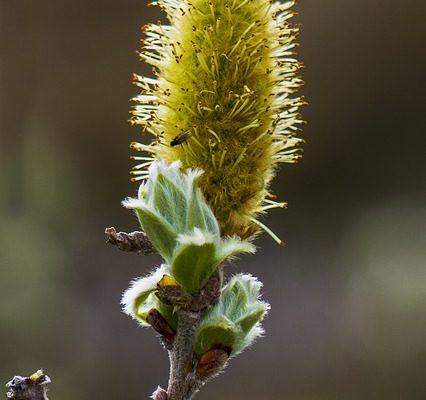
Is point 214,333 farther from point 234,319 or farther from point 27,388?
point 27,388

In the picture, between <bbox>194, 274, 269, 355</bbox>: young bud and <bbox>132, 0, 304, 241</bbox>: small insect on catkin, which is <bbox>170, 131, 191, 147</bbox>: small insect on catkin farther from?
<bbox>194, 274, 269, 355</bbox>: young bud

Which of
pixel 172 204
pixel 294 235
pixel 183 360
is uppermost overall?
pixel 294 235

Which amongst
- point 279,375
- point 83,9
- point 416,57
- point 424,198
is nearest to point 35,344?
point 279,375

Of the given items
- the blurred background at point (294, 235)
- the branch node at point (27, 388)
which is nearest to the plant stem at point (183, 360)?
the branch node at point (27, 388)

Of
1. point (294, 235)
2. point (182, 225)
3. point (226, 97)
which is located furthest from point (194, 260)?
point (294, 235)

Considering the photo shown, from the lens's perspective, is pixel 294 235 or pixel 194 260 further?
pixel 294 235

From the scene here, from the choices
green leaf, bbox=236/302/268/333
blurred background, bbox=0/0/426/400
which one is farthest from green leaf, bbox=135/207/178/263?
blurred background, bbox=0/0/426/400

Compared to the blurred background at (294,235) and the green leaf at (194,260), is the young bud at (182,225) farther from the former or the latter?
the blurred background at (294,235)

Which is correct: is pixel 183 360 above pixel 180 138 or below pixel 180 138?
below

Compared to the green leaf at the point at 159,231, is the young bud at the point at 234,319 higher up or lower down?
lower down
